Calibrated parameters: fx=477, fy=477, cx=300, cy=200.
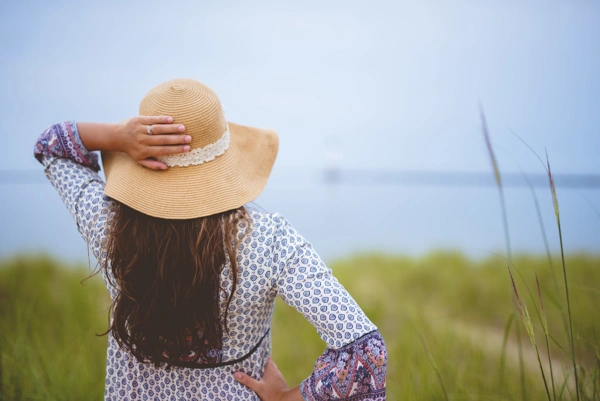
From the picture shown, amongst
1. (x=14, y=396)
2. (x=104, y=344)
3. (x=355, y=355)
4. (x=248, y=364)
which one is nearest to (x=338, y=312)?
(x=355, y=355)

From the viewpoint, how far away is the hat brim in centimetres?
110

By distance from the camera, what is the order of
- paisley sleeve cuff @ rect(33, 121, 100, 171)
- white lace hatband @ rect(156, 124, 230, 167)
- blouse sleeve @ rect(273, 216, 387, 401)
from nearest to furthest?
blouse sleeve @ rect(273, 216, 387, 401)
white lace hatband @ rect(156, 124, 230, 167)
paisley sleeve cuff @ rect(33, 121, 100, 171)

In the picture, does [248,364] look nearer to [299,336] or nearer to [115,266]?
[115,266]

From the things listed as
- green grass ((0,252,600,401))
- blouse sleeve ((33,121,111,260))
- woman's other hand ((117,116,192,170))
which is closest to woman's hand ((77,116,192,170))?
woman's other hand ((117,116,192,170))

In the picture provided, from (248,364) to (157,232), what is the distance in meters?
0.41

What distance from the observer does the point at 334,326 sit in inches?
40.7

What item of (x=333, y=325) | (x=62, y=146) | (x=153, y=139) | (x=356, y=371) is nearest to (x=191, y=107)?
(x=153, y=139)

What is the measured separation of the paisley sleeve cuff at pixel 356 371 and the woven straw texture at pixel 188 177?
1.35ft

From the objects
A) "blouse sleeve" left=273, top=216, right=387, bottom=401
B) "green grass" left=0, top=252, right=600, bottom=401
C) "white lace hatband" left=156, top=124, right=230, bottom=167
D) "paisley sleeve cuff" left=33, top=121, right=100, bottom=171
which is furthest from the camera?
"green grass" left=0, top=252, right=600, bottom=401

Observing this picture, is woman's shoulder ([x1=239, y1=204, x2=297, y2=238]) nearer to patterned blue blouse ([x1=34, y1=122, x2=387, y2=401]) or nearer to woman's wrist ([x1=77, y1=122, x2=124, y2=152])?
patterned blue blouse ([x1=34, y1=122, x2=387, y2=401])

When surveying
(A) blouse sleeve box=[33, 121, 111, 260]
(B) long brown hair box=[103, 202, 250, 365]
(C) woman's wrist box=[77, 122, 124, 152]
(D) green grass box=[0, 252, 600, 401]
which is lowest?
(D) green grass box=[0, 252, 600, 401]

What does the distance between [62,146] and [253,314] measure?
689 millimetres

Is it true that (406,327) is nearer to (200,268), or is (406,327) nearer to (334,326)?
(334,326)

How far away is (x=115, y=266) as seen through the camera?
1118 mm
